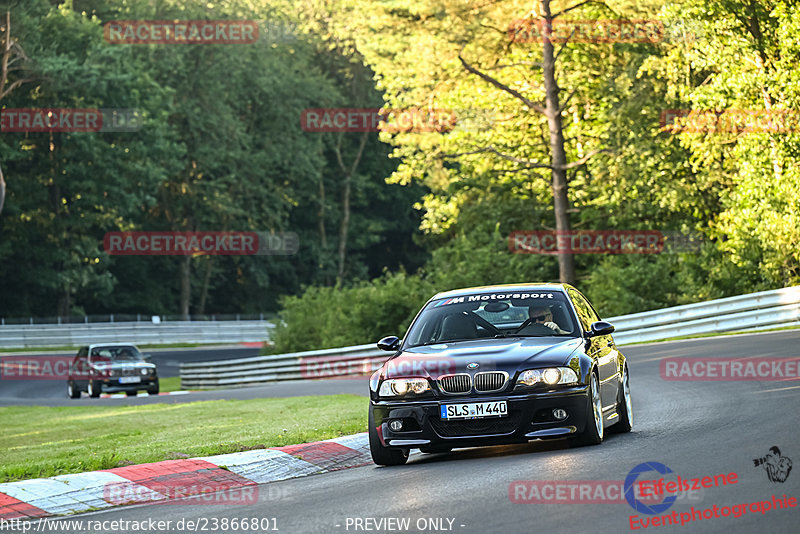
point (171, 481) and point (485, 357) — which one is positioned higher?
point (485, 357)

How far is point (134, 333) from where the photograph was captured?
61.2 m

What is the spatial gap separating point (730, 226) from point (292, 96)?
1801 inches

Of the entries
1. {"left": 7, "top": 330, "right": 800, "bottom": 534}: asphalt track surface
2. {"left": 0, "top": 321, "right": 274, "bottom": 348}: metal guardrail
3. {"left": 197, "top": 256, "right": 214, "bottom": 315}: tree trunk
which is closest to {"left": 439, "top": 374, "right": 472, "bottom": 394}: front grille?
{"left": 7, "top": 330, "right": 800, "bottom": 534}: asphalt track surface

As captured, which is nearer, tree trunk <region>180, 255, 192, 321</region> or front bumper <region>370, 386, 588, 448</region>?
front bumper <region>370, 386, 588, 448</region>

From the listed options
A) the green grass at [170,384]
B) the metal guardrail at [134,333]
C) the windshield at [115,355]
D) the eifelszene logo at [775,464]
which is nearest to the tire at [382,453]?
the eifelszene logo at [775,464]

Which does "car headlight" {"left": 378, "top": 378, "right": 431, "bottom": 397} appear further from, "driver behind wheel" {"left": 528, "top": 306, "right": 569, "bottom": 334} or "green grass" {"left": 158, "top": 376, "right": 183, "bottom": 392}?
"green grass" {"left": 158, "top": 376, "right": 183, "bottom": 392}

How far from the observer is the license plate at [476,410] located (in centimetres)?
1000

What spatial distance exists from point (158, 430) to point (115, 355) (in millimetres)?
17995

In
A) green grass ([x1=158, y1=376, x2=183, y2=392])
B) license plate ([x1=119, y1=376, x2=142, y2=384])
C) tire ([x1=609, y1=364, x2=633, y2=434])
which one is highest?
→ tire ([x1=609, y1=364, x2=633, y2=434])

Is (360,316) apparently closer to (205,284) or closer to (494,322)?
(494,322)

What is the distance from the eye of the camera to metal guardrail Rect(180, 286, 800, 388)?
88.2ft

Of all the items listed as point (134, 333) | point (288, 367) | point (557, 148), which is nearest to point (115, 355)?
point (288, 367)

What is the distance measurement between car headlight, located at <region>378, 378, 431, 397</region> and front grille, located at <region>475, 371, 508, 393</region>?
16.8 inches

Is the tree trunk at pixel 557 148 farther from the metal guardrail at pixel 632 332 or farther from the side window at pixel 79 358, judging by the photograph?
the side window at pixel 79 358
